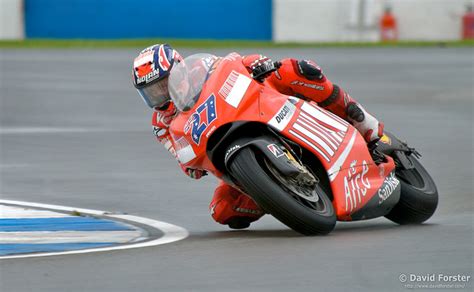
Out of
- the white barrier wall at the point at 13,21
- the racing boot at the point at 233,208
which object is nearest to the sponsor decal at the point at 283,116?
the racing boot at the point at 233,208

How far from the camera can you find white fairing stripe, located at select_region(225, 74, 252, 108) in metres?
6.97

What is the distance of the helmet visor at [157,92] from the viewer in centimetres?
721

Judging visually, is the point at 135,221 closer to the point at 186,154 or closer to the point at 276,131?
the point at 186,154

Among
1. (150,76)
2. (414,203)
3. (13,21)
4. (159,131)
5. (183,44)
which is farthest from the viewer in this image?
(13,21)

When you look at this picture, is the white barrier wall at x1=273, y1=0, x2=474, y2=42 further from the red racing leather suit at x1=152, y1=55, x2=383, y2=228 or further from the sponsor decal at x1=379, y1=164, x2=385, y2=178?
the sponsor decal at x1=379, y1=164, x2=385, y2=178

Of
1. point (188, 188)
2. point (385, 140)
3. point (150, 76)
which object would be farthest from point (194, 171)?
point (188, 188)

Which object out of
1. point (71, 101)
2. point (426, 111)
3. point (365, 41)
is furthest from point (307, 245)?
point (365, 41)

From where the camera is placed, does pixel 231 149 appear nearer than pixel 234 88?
Answer: Yes

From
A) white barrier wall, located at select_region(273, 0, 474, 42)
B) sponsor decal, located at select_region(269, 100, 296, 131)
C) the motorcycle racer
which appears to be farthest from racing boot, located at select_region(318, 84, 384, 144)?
white barrier wall, located at select_region(273, 0, 474, 42)

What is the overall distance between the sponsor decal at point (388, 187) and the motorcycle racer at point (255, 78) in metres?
0.38

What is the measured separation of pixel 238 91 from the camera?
704 centimetres

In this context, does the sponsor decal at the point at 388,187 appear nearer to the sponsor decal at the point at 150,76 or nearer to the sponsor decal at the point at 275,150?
the sponsor decal at the point at 275,150

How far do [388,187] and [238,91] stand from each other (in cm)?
120

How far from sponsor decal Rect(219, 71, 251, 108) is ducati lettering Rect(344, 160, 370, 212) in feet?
2.74
